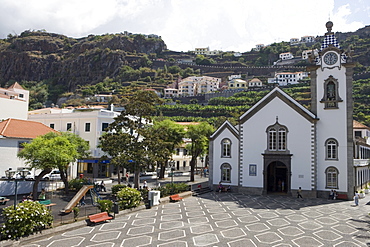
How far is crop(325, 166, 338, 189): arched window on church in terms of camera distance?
29.0 metres

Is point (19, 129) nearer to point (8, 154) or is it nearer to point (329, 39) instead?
point (8, 154)

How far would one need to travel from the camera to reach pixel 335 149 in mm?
29312

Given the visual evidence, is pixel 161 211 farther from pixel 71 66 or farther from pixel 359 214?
pixel 71 66

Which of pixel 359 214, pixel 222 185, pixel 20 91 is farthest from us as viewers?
pixel 20 91

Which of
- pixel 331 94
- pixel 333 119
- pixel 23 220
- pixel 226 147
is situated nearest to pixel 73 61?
pixel 226 147

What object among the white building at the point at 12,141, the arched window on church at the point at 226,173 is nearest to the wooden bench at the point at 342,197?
the arched window on church at the point at 226,173

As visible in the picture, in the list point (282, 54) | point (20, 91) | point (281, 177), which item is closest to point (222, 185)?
point (281, 177)

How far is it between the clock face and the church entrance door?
11.0m

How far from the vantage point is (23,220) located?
14.9m

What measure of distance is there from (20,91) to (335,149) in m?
67.6

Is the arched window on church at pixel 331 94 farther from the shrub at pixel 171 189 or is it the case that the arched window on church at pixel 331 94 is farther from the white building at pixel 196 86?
the white building at pixel 196 86

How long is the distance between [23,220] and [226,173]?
2212 cm

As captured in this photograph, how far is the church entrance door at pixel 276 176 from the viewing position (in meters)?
32.9

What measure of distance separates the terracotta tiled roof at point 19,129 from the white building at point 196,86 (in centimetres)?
10906
